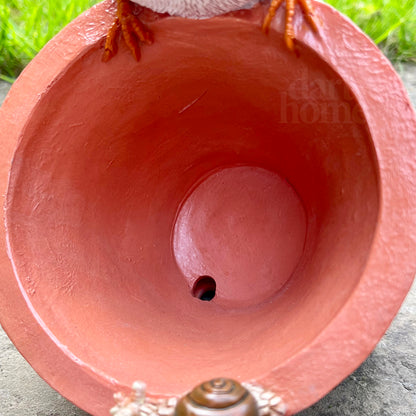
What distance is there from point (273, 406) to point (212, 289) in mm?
767

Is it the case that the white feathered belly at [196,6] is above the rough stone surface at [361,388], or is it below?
above

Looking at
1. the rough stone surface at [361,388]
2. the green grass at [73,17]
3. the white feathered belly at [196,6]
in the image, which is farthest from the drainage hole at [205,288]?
the green grass at [73,17]

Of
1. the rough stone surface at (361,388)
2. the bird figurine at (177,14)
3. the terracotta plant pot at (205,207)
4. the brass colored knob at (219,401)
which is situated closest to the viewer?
the brass colored knob at (219,401)

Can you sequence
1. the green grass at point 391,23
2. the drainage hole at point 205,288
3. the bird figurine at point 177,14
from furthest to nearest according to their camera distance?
the green grass at point 391,23 < the drainage hole at point 205,288 < the bird figurine at point 177,14

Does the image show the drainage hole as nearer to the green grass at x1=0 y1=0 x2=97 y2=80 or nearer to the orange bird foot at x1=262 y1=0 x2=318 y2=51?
the orange bird foot at x1=262 y1=0 x2=318 y2=51

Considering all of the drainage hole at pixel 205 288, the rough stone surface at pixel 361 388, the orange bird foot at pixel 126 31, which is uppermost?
the orange bird foot at pixel 126 31

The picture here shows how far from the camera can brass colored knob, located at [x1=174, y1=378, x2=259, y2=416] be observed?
0.89m

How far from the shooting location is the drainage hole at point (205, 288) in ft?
5.57

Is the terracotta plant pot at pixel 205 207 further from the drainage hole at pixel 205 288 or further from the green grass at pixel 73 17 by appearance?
the green grass at pixel 73 17

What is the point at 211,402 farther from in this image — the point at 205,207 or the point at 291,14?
the point at 205,207

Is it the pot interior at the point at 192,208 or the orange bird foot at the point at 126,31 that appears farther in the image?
the orange bird foot at the point at 126,31

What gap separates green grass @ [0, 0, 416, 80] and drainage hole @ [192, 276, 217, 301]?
5.33 ft

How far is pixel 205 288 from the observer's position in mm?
A: 1717

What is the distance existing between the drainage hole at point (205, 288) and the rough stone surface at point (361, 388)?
460 millimetres
